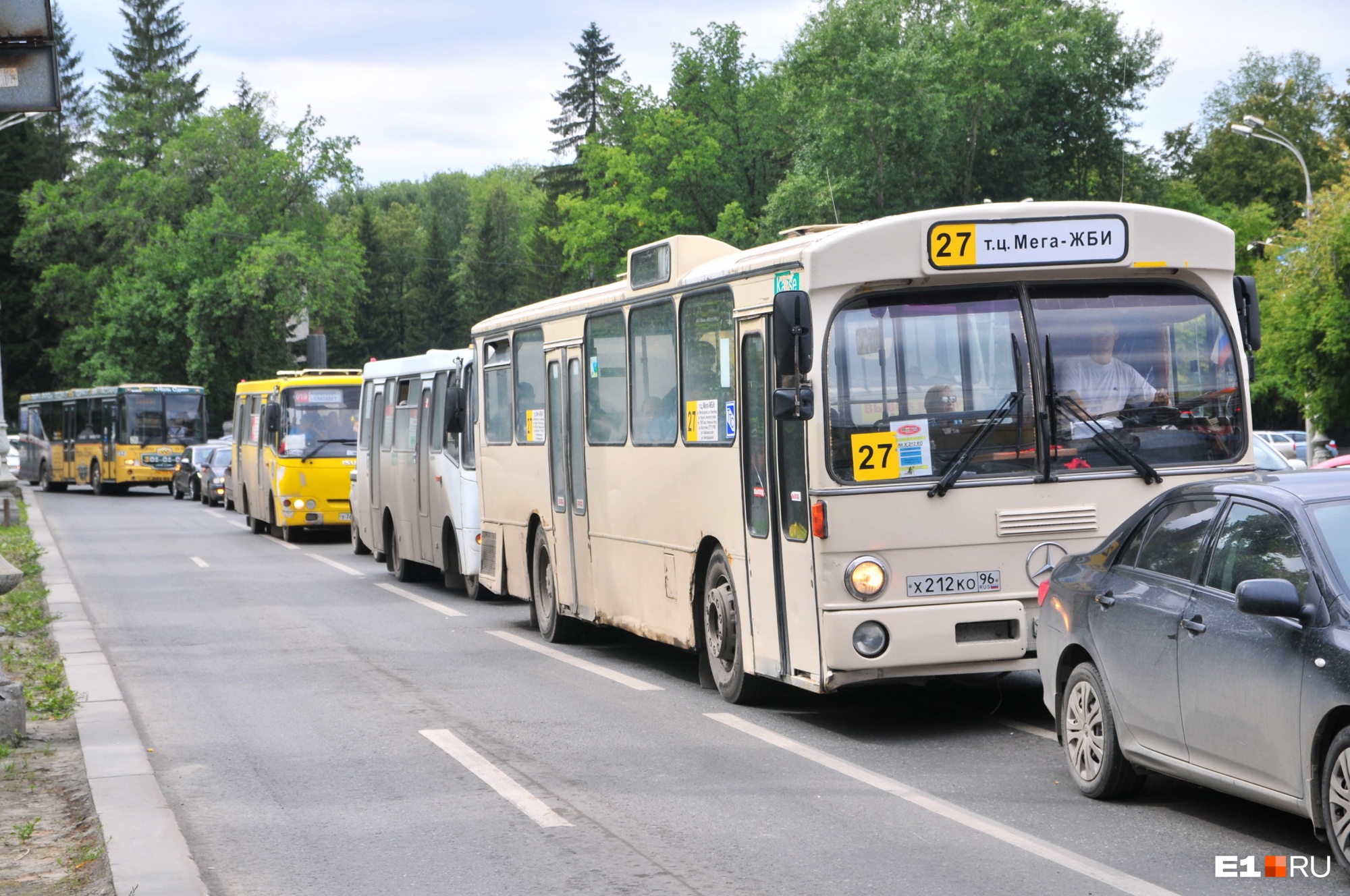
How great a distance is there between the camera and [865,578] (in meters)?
9.12

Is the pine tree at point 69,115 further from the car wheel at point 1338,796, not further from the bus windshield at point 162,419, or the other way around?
the car wheel at point 1338,796

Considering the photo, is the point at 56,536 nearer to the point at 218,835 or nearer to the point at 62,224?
the point at 218,835

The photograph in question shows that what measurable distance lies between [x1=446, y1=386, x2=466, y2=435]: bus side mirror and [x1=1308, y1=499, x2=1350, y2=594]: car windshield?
527 inches

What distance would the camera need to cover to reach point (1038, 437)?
9.28 m

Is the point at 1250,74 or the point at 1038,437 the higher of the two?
the point at 1250,74

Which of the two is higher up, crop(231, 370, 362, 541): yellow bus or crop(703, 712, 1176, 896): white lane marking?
crop(231, 370, 362, 541): yellow bus

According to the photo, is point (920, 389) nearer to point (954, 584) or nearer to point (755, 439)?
point (954, 584)

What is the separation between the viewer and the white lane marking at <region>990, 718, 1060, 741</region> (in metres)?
9.37

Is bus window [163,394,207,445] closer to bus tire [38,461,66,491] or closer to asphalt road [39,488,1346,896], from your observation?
bus tire [38,461,66,491]

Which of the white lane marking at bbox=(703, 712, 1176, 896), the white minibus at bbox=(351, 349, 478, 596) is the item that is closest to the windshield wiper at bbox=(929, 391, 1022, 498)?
the white lane marking at bbox=(703, 712, 1176, 896)

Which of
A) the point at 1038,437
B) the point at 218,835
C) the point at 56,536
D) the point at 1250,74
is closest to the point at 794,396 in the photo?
the point at 1038,437

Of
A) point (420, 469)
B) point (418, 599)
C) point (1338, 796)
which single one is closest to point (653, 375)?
point (1338, 796)

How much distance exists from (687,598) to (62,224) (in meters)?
63.5

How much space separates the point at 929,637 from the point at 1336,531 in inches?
120
